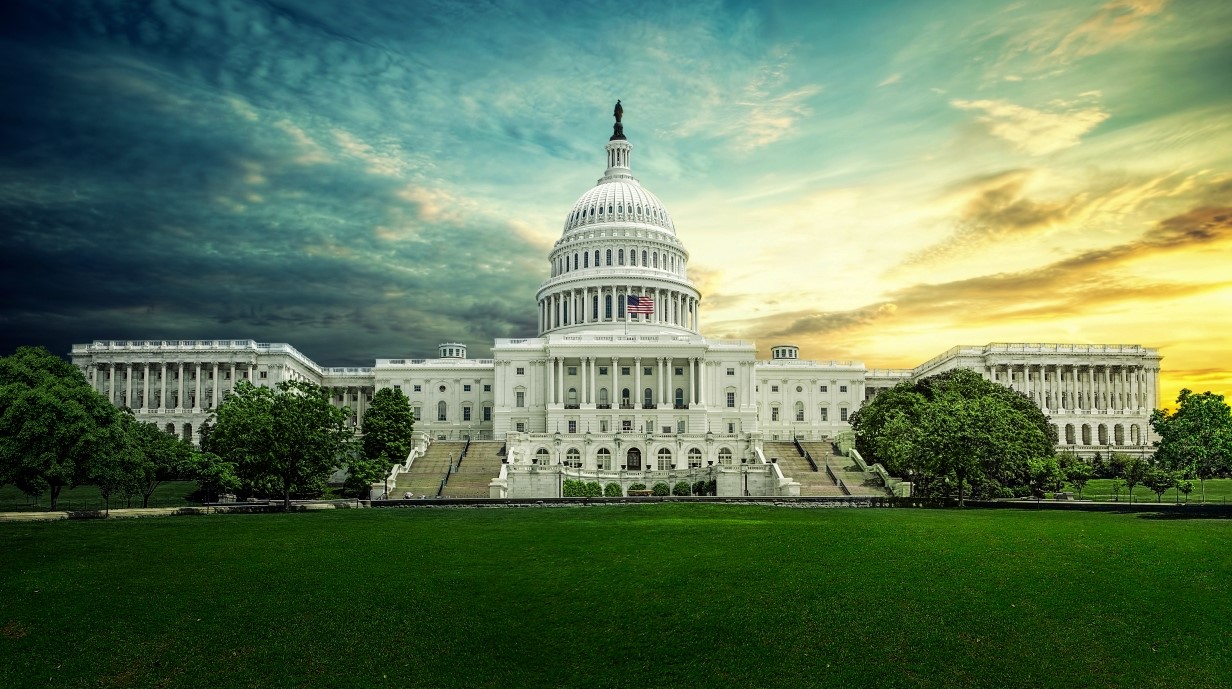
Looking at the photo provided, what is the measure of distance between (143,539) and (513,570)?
1710 centimetres

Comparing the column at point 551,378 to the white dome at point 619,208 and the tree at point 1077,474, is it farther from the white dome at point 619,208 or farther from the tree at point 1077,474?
the tree at point 1077,474

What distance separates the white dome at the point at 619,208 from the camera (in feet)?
495

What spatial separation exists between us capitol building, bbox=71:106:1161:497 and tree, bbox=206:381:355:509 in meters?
28.6

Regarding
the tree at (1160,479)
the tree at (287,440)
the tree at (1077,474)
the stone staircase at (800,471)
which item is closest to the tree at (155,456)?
the tree at (287,440)

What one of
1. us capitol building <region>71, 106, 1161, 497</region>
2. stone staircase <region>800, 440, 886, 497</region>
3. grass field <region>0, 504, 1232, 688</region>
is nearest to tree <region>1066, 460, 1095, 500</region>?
stone staircase <region>800, 440, 886, 497</region>

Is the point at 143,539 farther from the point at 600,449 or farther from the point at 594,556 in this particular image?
the point at 600,449

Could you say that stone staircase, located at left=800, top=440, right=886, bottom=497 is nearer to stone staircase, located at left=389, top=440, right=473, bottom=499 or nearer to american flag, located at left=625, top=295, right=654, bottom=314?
american flag, located at left=625, top=295, right=654, bottom=314

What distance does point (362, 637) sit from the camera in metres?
25.4

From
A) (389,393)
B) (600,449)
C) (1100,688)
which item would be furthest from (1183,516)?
(389,393)

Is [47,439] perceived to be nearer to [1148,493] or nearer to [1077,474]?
[1077,474]

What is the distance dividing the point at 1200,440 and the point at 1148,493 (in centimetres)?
1866

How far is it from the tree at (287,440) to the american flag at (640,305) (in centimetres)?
6337

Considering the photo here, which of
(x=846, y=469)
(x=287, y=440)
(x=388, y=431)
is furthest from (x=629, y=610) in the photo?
(x=388, y=431)

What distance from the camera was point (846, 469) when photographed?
9238cm
